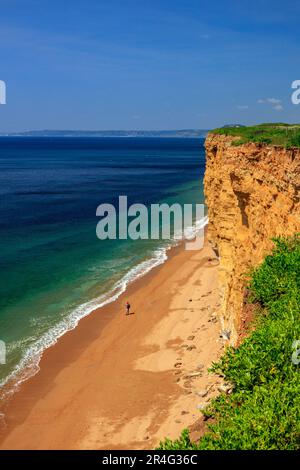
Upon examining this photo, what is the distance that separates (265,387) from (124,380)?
15.7 metres

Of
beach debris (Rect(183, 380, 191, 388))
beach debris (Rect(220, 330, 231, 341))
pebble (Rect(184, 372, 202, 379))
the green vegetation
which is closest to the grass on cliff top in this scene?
the green vegetation

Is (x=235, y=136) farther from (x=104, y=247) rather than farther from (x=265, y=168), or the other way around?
(x=104, y=247)

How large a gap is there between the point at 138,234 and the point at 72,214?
13.7 m

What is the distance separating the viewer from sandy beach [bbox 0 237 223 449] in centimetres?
2095

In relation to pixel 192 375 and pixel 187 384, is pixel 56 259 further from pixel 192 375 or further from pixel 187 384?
pixel 187 384

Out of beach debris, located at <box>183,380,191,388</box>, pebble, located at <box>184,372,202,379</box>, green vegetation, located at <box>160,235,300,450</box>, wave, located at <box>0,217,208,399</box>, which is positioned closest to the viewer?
green vegetation, located at <box>160,235,300,450</box>

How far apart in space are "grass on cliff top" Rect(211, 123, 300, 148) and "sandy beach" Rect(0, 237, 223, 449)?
11.9 metres

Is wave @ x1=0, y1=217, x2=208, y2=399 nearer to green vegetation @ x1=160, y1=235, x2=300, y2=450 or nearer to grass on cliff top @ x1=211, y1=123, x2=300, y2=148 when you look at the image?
green vegetation @ x1=160, y1=235, x2=300, y2=450

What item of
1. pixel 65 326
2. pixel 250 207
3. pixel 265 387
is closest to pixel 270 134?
pixel 250 207

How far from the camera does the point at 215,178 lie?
1201 inches

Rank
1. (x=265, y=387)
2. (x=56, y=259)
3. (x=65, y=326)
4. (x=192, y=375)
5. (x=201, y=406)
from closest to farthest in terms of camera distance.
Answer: (x=265, y=387) → (x=201, y=406) → (x=192, y=375) → (x=65, y=326) → (x=56, y=259)

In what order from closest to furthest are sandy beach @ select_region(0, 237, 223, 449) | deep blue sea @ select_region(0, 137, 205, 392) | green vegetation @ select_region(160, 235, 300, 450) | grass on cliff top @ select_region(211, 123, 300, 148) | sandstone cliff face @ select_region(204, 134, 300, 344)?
1. green vegetation @ select_region(160, 235, 300, 450)
2. sandstone cliff face @ select_region(204, 134, 300, 344)
3. grass on cliff top @ select_region(211, 123, 300, 148)
4. sandy beach @ select_region(0, 237, 223, 449)
5. deep blue sea @ select_region(0, 137, 205, 392)

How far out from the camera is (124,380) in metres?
25.2

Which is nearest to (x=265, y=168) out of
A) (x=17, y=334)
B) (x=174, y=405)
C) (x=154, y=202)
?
(x=174, y=405)
